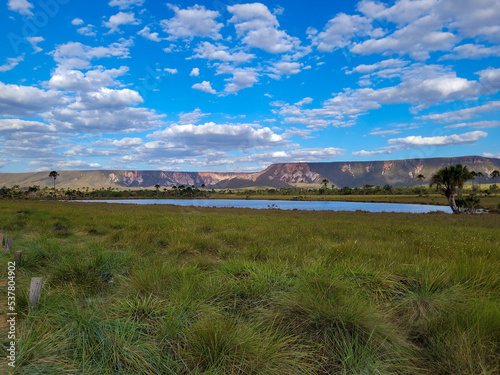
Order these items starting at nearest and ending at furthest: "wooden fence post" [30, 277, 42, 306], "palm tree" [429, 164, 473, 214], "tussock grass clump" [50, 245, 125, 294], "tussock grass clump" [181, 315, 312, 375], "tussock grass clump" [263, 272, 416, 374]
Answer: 1. "tussock grass clump" [181, 315, 312, 375]
2. "tussock grass clump" [263, 272, 416, 374]
3. "wooden fence post" [30, 277, 42, 306]
4. "tussock grass clump" [50, 245, 125, 294]
5. "palm tree" [429, 164, 473, 214]

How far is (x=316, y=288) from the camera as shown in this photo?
14.8 feet

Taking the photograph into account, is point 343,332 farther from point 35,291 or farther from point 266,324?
point 35,291

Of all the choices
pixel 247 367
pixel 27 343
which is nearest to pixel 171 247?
pixel 27 343

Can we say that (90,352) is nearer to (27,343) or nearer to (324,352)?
(27,343)

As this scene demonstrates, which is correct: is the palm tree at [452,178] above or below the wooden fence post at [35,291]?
above

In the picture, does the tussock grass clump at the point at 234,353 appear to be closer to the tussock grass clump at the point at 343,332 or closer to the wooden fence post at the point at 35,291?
the tussock grass clump at the point at 343,332

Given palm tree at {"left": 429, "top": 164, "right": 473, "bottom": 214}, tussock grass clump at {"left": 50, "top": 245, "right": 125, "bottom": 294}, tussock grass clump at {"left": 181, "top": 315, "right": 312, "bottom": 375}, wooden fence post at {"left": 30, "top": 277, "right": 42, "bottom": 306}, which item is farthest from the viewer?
palm tree at {"left": 429, "top": 164, "right": 473, "bottom": 214}

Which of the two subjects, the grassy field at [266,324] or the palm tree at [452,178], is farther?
the palm tree at [452,178]

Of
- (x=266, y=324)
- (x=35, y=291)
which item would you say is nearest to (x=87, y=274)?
(x=35, y=291)

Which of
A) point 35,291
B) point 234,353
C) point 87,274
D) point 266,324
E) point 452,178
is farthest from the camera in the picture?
point 452,178

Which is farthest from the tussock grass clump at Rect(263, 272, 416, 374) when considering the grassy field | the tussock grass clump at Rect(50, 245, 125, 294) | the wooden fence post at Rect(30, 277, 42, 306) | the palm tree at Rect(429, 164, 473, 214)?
the palm tree at Rect(429, 164, 473, 214)

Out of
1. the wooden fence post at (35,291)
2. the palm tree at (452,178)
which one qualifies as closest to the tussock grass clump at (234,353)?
the wooden fence post at (35,291)

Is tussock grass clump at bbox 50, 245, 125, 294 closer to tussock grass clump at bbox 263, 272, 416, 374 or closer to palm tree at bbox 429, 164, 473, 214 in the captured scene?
tussock grass clump at bbox 263, 272, 416, 374

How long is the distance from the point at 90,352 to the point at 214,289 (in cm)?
210
